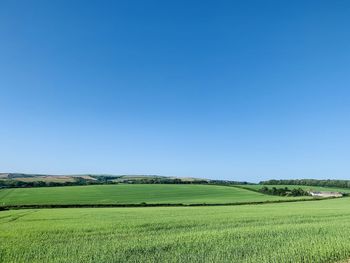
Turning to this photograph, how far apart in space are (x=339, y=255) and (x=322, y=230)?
20.4 ft

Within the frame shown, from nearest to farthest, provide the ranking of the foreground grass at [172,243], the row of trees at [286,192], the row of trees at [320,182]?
the foreground grass at [172,243] < the row of trees at [286,192] < the row of trees at [320,182]

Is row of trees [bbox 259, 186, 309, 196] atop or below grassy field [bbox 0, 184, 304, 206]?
atop

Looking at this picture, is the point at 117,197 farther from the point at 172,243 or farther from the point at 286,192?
the point at 172,243

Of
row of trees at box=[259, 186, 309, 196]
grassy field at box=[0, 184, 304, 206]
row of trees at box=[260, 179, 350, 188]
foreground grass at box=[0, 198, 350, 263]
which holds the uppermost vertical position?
row of trees at box=[260, 179, 350, 188]

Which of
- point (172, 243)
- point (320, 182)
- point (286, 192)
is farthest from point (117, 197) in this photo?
point (320, 182)

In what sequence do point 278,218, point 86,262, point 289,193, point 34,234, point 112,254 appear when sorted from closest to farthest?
point 86,262 < point 112,254 < point 34,234 < point 278,218 < point 289,193

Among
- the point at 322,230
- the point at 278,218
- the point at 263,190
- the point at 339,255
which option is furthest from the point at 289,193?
the point at 339,255

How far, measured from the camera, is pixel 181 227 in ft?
82.2

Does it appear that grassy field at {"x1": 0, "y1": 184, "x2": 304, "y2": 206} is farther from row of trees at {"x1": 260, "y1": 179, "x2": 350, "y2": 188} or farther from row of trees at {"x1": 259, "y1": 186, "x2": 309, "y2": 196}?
row of trees at {"x1": 260, "y1": 179, "x2": 350, "y2": 188}

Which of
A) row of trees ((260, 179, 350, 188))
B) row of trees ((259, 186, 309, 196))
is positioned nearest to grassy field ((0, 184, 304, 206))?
row of trees ((259, 186, 309, 196))

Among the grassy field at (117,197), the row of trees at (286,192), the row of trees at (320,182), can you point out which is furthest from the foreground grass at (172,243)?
the row of trees at (320,182)

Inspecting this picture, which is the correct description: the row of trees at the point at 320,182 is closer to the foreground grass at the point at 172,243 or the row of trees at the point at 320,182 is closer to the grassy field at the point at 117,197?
the grassy field at the point at 117,197

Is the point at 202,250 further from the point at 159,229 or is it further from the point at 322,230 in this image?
the point at 322,230

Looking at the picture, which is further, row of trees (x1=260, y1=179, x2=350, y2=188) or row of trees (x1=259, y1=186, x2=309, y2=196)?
row of trees (x1=260, y1=179, x2=350, y2=188)
